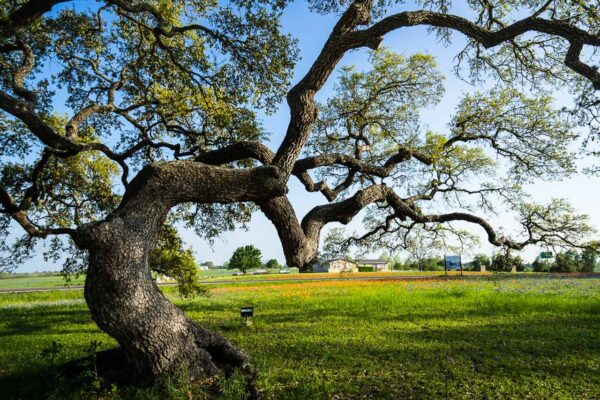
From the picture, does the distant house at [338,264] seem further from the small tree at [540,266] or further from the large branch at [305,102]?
the small tree at [540,266]

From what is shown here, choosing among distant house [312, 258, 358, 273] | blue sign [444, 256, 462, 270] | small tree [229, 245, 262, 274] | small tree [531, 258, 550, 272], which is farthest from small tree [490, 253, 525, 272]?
small tree [229, 245, 262, 274]

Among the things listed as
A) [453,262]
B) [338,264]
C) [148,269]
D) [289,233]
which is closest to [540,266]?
[453,262]

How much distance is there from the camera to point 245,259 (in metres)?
77.9

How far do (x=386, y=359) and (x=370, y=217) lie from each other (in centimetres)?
734

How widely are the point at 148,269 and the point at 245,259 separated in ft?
243

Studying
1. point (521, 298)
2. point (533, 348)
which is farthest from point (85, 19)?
point (521, 298)

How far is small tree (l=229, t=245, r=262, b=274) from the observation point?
255ft

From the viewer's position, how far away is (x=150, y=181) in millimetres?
5512

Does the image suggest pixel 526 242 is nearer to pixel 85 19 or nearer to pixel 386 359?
pixel 386 359

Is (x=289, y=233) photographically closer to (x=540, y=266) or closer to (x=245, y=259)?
(x=540, y=266)

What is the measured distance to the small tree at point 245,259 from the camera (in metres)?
77.8

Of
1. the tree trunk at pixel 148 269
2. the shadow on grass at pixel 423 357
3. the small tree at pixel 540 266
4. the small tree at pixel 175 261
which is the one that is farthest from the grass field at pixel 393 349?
the small tree at pixel 540 266

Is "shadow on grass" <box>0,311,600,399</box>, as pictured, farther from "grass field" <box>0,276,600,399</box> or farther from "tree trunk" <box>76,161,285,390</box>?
"tree trunk" <box>76,161,285,390</box>

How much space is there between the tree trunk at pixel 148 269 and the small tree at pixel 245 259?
73.1 m
